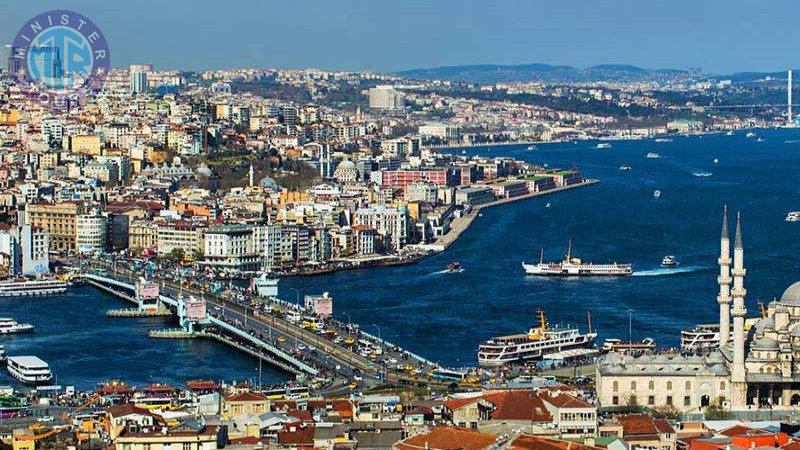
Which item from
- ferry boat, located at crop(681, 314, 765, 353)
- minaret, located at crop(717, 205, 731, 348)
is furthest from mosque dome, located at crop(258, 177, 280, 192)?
minaret, located at crop(717, 205, 731, 348)

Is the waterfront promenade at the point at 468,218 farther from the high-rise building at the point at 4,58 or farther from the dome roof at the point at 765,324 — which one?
the high-rise building at the point at 4,58

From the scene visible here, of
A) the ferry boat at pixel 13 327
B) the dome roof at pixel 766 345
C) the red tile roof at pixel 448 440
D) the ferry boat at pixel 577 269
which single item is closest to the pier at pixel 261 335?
the ferry boat at pixel 13 327

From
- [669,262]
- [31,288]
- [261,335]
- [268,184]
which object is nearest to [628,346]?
[261,335]

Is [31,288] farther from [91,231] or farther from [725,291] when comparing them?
[725,291]

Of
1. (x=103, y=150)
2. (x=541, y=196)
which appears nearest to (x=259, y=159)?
(x=103, y=150)

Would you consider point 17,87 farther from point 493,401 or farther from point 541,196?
point 493,401
